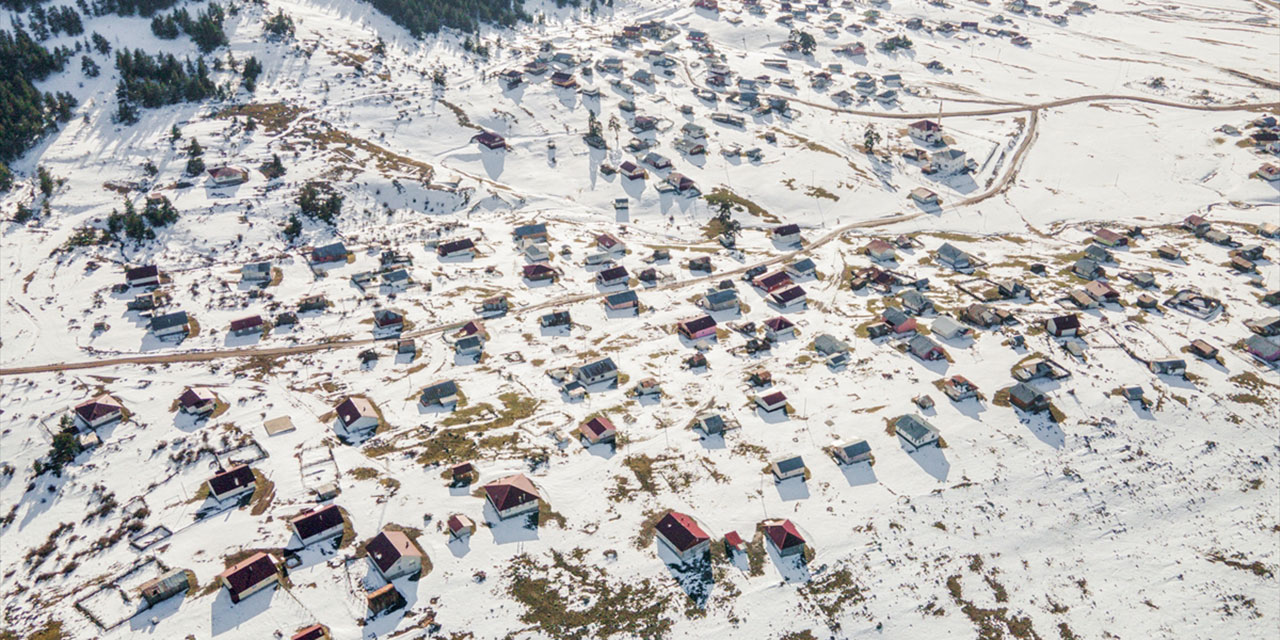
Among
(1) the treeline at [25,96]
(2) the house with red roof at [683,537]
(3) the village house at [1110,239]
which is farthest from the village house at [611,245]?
(1) the treeline at [25,96]

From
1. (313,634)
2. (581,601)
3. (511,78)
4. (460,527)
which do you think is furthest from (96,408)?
(511,78)

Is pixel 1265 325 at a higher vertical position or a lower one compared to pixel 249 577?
higher

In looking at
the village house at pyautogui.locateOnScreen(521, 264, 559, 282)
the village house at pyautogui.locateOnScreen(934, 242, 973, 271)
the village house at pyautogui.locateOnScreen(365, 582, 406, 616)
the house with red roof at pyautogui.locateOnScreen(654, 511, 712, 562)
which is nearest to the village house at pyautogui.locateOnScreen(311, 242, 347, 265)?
the village house at pyautogui.locateOnScreen(521, 264, 559, 282)

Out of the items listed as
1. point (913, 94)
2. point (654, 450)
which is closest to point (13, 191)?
point (654, 450)

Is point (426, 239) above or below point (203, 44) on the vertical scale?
below

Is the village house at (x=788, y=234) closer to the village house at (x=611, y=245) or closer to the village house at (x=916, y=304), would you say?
the village house at (x=916, y=304)

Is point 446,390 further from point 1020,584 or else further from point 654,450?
point 1020,584

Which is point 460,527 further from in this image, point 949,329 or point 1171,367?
point 1171,367
